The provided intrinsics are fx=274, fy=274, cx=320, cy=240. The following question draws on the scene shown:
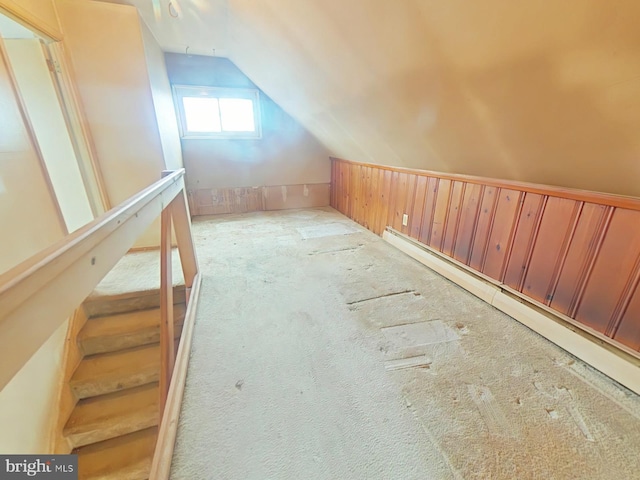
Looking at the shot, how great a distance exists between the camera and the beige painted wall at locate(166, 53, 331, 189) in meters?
3.56

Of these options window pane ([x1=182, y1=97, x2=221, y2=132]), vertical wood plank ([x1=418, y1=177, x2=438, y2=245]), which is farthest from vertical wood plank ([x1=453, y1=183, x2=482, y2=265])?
window pane ([x1=182, y1=97, x2=221, y2=132])

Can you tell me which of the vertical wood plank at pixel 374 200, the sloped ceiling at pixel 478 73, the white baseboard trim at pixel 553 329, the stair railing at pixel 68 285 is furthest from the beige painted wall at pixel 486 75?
the stair railing at pixel 68 285

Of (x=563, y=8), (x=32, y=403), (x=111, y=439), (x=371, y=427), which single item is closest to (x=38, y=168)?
(x=32, y=403)

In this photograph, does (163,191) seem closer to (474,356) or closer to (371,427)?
(371,427)

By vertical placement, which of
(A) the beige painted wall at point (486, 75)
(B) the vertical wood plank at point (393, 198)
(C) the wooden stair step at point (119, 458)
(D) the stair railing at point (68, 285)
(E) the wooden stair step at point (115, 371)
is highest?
(A) the beige painted wall at point (486, 75)

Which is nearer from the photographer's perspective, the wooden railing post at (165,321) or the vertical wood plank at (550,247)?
the wooden railing post at (165,321)

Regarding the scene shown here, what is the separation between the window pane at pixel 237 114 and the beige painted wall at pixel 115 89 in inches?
64.0

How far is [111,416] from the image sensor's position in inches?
62.6

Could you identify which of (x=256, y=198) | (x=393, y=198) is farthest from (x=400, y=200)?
(x=256, y=198)

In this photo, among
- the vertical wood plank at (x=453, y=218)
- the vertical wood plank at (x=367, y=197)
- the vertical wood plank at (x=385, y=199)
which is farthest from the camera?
the vertical wood plank at (x=367, y=197)

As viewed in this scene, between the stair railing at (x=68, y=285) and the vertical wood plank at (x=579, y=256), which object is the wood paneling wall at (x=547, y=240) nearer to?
the vertical wood plank at (x=579, y=256)

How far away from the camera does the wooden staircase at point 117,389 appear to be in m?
1.50

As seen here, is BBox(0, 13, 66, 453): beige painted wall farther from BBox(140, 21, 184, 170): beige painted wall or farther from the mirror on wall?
BBox(140, 21, 184, 170): beige painted wall

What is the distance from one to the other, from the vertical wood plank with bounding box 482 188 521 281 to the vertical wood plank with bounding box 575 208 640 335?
45 centimetres
